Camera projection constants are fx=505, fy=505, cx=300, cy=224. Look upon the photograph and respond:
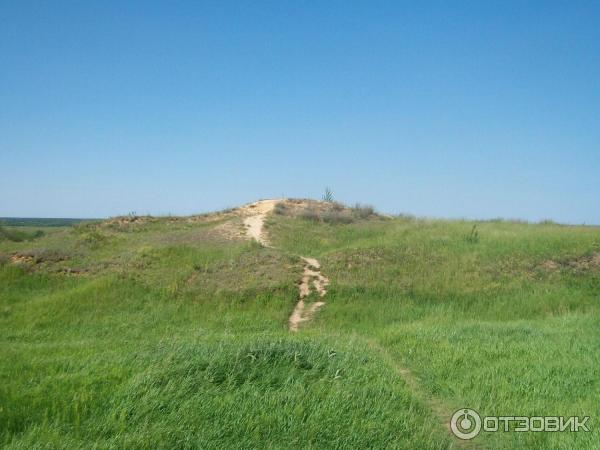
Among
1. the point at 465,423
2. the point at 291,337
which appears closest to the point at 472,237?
the point at 291,337

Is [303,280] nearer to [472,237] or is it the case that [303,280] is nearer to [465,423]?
[472,237]

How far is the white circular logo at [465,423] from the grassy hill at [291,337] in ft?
0.39

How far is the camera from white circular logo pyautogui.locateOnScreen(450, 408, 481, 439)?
16.9 ft

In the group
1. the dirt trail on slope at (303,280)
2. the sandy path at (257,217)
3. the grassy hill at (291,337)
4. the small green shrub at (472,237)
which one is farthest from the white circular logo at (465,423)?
the sandy path at (257,217)

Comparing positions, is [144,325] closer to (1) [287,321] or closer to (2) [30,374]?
(1) [287,321]

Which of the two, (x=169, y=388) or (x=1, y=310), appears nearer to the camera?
(x=169, y=388)

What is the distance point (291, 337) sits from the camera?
29.2 feet

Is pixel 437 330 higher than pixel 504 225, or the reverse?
pixel 504 225

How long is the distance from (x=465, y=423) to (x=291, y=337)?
4023mm

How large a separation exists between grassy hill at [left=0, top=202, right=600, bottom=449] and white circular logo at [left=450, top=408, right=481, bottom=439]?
0.39 feet

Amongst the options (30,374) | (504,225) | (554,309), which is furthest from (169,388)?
(504,225)

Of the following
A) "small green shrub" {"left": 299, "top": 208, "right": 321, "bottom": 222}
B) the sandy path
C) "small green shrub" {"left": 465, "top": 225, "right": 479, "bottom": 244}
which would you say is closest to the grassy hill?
"small green shrub" {"left": 465, "top": 225, "right": 479, "bottom": 244}

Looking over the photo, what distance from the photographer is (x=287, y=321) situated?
12.0 metres

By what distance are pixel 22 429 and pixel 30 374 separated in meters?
1.90
